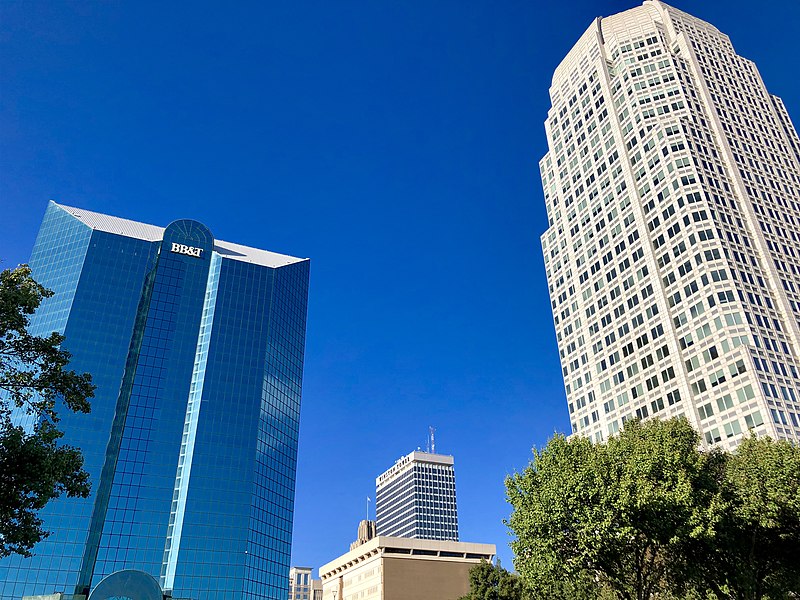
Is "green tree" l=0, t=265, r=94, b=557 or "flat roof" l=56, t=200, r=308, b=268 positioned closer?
"green tree" l=0, t=265, r=94, b=557

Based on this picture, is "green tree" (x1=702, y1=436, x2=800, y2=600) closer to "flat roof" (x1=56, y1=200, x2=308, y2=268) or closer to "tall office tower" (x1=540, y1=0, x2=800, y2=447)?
"tall office tower" (x1=540, y1=0, x2=800, y2=447)

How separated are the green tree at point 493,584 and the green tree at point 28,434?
6543 cm

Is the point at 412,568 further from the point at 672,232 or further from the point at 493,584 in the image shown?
the point at 672,232

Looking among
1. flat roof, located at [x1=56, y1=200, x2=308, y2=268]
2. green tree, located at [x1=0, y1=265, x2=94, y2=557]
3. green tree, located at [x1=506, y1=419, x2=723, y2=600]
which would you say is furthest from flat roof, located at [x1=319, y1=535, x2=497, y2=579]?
green tree, located at [x1=0, y1=265, x2=94, y2=557]

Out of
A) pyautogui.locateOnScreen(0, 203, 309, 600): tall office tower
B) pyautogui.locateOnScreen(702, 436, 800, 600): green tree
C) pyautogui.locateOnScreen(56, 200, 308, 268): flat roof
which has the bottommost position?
pyautogui.locateOnScreen(702, 436, 800, 600): green tree

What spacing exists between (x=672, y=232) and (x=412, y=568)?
3146 inches

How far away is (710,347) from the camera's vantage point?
7525 cm

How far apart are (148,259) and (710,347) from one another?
124 meters

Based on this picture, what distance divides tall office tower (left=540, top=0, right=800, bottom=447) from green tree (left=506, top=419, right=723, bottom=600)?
36.0 meters

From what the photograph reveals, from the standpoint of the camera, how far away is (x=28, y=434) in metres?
21.5

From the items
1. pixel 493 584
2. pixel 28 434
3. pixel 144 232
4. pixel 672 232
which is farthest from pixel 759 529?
pixel 144 232

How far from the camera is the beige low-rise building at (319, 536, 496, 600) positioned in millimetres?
115375

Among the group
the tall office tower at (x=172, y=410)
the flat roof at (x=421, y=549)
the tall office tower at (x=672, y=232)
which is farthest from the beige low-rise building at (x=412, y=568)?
the tall office tower at (x=672, y=232)

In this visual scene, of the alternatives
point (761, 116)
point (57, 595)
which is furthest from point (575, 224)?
point (57, 595)
